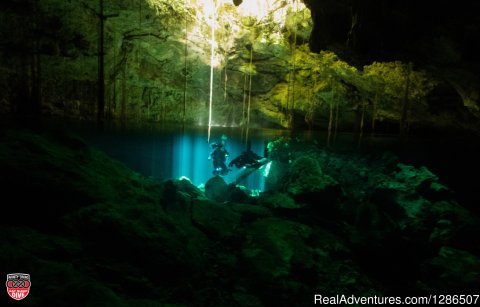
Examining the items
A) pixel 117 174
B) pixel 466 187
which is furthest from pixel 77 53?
pixel 466 187

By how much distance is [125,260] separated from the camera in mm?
3693

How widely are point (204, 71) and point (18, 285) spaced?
11012 mm

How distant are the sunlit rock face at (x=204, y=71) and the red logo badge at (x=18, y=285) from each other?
8988 mm

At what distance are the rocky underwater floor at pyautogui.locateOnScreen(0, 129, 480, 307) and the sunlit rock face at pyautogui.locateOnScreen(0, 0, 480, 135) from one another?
12.8 ft

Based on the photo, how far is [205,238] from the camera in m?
5.70

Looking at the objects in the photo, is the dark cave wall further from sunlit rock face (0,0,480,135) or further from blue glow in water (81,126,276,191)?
blue glow in water (81,126,276,191)

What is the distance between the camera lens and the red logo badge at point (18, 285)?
229cm

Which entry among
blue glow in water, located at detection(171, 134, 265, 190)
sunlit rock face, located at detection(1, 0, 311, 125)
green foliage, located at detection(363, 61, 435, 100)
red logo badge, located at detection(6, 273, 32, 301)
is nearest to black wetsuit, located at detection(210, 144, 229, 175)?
sunlit rock face, located at detection(1, 0, 311, 125)

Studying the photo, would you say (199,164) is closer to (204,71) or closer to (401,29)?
(204,71)

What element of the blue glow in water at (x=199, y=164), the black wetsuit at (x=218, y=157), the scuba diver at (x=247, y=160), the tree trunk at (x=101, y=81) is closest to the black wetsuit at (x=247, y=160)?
the scuba diver at (x=247, y=160)

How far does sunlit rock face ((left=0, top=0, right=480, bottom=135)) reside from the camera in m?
9.92

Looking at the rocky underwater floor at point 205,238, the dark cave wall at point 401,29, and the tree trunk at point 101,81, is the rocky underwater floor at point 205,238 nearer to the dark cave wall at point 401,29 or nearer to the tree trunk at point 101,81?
the dark cave wall at point 401,29

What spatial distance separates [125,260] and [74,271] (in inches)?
34.8

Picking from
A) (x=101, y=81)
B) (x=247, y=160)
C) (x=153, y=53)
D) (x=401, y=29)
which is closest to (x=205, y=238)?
(x=247, y=160)
